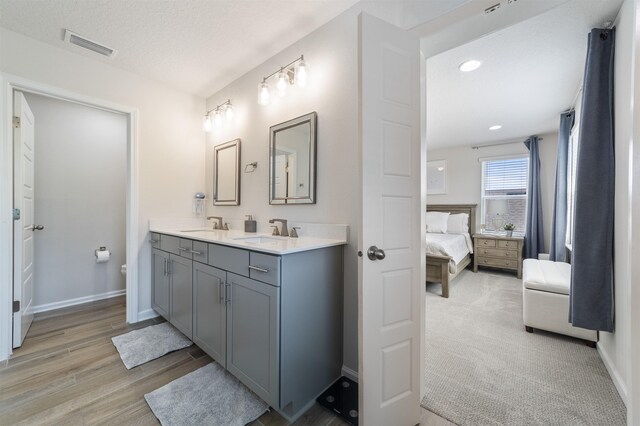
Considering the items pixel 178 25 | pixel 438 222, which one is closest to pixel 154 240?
pixel 178 25

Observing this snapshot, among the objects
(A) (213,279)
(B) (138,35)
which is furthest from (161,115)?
(A) (213,279)

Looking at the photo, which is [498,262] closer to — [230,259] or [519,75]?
[519,75]

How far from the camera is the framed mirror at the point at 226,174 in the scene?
269 cm

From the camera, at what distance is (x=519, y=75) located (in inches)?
102

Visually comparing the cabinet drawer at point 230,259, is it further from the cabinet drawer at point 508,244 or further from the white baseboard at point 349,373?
the cabinet drawer at point 508,244

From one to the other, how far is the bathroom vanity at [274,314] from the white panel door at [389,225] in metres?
0.37

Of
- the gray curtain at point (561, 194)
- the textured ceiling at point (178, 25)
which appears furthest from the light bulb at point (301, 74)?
the gray curtain at point (561, 194)

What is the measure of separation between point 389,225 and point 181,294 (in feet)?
6.15

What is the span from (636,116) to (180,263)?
9.01 feet

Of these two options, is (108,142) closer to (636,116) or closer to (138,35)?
(138,35)

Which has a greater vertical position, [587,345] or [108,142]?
[108,142]

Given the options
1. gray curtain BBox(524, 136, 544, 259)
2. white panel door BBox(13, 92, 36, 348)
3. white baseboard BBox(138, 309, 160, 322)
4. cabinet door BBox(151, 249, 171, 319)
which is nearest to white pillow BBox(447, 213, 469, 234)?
gray curtain BBox(524, 136, 544, 259)

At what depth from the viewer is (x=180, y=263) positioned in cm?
222

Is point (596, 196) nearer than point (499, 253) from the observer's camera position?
Yes
